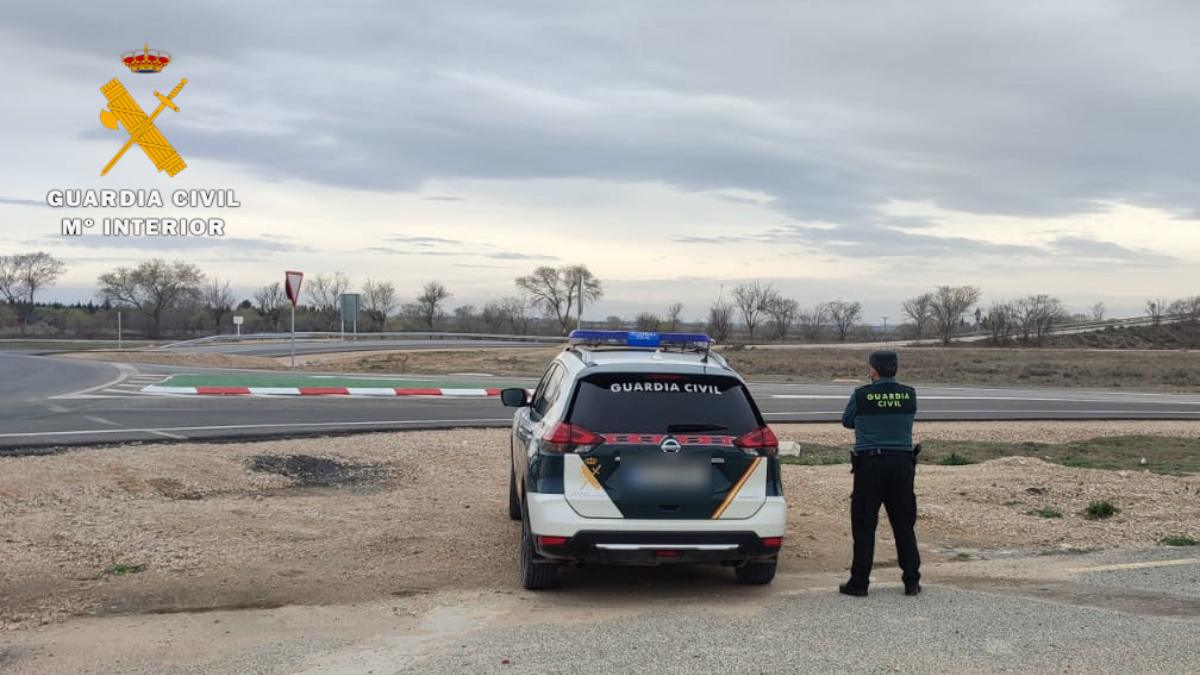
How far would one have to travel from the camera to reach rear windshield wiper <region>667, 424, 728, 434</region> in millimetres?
6531

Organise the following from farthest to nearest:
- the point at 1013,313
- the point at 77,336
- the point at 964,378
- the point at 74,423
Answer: the point at 1013,313, the point at 77,336, the point at 964,378, the point at 74,423

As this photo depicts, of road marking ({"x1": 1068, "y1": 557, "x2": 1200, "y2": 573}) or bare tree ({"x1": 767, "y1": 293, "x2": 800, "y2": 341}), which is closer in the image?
Answer: road marking ({"x1": 1068, "y1": 557, "x2": 1200, "y2": 573})

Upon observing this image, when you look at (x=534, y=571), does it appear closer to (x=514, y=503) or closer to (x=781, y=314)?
(x=514, y=503)

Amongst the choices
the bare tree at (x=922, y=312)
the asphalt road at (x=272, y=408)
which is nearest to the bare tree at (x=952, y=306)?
the bare tree at (x=922, y=312)

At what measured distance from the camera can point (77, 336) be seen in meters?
81.1

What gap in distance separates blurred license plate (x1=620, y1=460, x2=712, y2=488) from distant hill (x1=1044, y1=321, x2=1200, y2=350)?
82.1 meters

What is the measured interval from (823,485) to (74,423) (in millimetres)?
11738

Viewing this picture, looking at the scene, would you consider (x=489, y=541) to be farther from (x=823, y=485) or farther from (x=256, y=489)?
(x=823, y=485)

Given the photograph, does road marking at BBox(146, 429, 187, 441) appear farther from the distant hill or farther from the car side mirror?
the distant hill

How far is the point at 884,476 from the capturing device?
6.80 metres

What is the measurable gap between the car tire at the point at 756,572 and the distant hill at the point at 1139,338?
81353 millimetres

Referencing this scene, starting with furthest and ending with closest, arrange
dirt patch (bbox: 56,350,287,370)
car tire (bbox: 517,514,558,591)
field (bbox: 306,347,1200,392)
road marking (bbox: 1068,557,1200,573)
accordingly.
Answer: field (bbox: 306,347,1200,392)
dirt patch (bbox: 56,350,287,370)
road marking (bbox: 1068,557,1200,573)
car tire (bbox: 517,514,558,591)

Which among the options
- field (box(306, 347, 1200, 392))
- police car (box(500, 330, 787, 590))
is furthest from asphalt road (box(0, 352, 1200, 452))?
police car (box(500, 330, 787, 590))

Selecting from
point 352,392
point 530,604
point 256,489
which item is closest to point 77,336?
point 352,392
